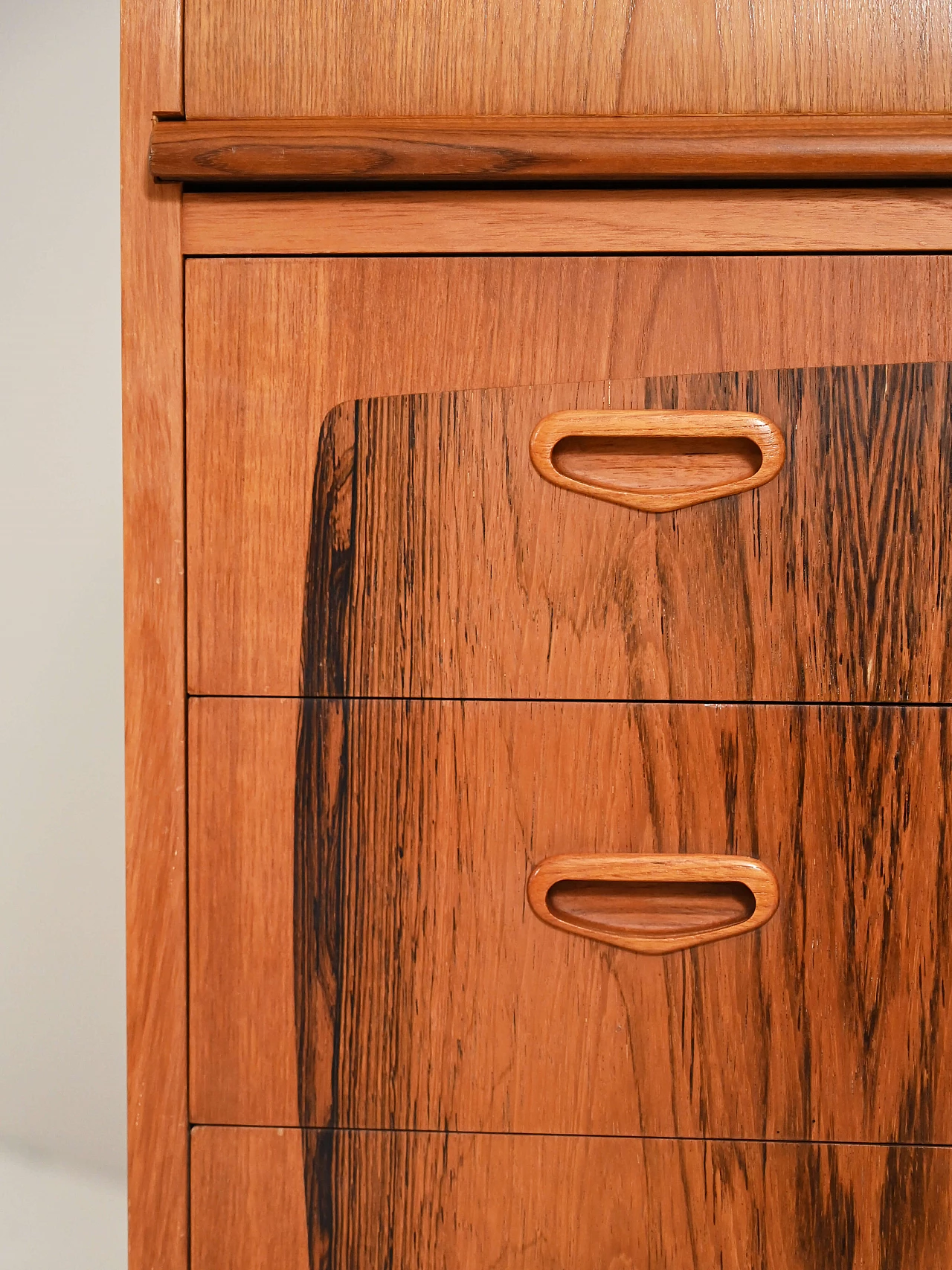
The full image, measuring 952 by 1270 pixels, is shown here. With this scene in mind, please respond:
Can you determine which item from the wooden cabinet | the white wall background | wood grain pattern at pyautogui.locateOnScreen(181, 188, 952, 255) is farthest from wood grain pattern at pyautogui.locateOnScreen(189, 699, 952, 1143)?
the white wall background

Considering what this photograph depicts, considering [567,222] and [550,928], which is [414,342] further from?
[550,928]

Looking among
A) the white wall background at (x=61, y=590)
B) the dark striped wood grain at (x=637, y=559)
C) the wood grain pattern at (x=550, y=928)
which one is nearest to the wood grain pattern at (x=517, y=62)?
the dark striped wood grain at (x=637, y=559)

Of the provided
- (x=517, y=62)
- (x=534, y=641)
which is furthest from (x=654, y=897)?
(x=517, y=62)

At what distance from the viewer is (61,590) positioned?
1.00 m

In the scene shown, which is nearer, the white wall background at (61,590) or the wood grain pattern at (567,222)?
the wood grain pattern at (567,222)

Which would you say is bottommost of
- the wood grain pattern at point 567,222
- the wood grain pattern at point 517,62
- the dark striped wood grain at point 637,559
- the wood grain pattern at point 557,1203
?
the wood grain pattern at point 557,1203

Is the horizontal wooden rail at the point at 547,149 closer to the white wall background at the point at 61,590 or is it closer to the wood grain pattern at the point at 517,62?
the wood grain pattern at the point at 517,62

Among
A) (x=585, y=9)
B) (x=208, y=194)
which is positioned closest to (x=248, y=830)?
(x=208, y=194)

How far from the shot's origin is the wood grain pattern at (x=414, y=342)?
420mm

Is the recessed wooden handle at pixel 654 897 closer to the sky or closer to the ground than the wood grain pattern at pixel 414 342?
closer to the ground

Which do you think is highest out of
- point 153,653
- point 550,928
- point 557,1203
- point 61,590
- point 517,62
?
point 517,62

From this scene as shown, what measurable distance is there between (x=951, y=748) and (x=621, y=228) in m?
0.27

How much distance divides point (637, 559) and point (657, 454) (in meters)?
0.05

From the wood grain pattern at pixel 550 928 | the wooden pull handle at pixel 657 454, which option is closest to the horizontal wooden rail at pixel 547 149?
the wooden pull handle at pixel 657 454
